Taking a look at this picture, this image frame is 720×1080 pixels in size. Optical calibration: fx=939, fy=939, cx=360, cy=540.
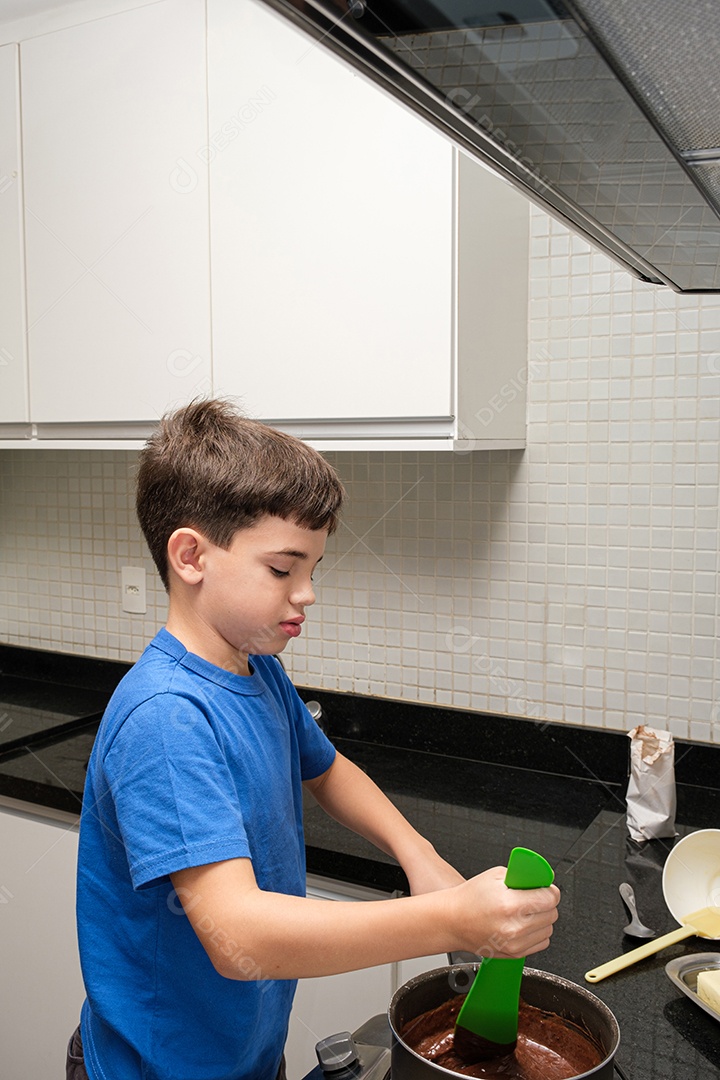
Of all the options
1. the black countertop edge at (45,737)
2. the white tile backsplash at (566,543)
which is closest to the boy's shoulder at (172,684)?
the white tile backsplash at (566,543)

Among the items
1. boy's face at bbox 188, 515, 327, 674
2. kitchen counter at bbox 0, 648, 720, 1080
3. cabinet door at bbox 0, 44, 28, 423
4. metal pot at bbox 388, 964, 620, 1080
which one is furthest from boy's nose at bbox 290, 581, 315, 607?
cabinet door at bbox 0, 44, 28, 423

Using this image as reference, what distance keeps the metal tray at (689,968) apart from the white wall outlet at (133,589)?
1.47m

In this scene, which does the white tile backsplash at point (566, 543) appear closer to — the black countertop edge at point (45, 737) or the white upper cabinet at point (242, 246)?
the white upper cabinet at point (242, 246)

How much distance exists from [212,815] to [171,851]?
0.04 meters

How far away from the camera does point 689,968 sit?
101 cm

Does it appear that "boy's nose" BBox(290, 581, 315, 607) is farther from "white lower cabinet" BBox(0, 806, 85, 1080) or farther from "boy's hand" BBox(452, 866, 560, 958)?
"white lower cabinet" BBox(0, 806, 85, 1080)

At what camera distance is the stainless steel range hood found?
450 millimetres

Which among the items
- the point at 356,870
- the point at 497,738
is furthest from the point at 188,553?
the point at 497,738

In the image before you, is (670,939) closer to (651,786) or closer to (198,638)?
(651,786)

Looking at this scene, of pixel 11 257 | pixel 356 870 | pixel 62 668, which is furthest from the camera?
pixel 62 668

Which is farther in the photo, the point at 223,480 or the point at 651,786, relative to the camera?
the point at 651,786

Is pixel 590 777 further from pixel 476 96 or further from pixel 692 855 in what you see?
pixel 476 96

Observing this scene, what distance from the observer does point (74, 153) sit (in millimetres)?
1778

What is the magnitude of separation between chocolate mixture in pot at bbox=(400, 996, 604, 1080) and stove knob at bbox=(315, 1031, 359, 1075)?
0.25 ft
